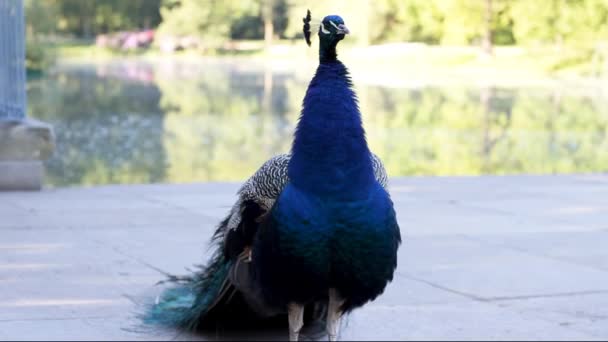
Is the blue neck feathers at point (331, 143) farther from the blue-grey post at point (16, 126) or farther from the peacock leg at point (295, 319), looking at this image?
the blue-grey post at point (16, 126)

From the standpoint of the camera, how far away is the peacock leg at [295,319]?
14.9ft

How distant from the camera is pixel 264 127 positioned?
22.6 m

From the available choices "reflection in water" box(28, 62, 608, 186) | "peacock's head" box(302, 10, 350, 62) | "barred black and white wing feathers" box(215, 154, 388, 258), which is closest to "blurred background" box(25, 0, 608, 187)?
"reflection in water" box(28, 62, 608, 186)

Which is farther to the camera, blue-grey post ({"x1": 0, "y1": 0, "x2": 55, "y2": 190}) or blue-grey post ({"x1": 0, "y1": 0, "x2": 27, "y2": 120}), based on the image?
blue-grey post ({"x1": 0, "y1": 0, "x2": 27, "y2": 120})

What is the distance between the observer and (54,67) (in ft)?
149

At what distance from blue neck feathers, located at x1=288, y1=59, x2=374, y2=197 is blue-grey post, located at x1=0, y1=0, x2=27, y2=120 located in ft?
19.9

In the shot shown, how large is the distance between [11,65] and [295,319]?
6181 millimetres

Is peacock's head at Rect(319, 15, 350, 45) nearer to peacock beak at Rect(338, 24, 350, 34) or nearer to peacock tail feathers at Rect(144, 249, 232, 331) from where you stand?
peacock beak at Rect(338, 24, 350, 34)

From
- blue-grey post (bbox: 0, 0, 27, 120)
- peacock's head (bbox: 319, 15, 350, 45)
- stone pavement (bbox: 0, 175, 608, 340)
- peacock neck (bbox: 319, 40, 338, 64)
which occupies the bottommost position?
stone pavement (bbox: 0, 175, 608, 340)

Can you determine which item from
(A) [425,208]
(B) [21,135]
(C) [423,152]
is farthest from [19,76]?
(C) [423,152]

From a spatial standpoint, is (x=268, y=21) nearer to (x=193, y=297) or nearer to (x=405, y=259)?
(x=405, y=259)

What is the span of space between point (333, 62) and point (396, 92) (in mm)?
30929

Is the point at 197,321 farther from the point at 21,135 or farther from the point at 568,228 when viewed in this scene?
the point at 21,135

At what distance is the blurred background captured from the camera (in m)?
17.7
